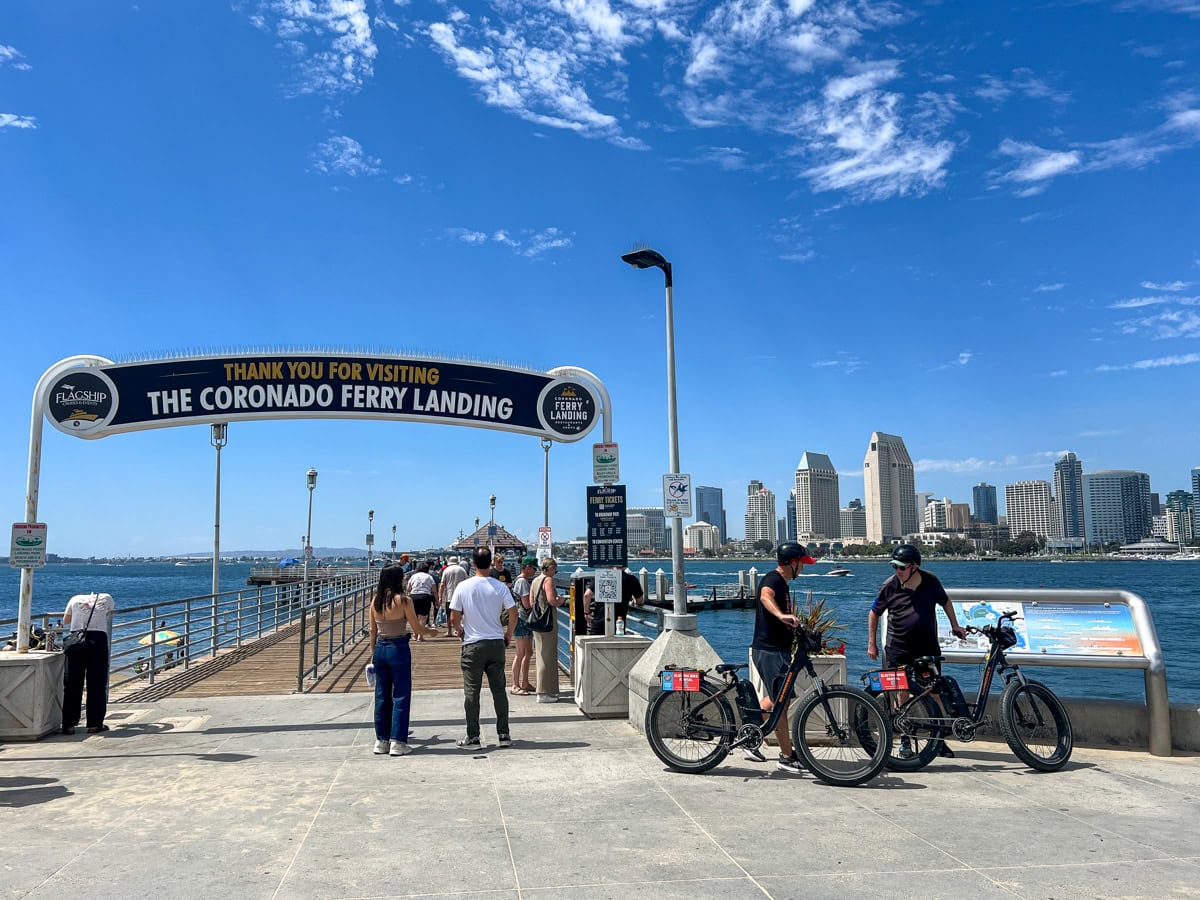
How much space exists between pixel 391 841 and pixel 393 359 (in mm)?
6149

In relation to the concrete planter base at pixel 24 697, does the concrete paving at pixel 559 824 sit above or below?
below

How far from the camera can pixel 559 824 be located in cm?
536

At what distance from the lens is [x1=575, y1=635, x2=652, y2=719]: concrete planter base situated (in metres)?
8.95

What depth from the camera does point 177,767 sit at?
6977 mm

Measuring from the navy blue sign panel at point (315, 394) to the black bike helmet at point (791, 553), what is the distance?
3974mm

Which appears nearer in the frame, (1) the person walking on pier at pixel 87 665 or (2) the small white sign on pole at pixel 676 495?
(1) the person walking on pier at pixel 87 665

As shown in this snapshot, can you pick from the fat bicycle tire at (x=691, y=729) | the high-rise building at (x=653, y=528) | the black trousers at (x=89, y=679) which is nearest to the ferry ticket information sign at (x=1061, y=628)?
the fat bicycle tire at (x=691, y=729)

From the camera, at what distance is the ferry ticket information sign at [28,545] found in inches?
336

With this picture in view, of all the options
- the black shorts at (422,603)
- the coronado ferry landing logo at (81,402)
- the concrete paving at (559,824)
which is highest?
the coronado ferry landing logo at (81,402)

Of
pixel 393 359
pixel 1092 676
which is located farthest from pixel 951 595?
pixel 1092 676

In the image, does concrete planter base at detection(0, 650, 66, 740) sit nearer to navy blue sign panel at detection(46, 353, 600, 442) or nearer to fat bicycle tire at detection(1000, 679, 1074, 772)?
navy blue sign panel at detection(46, 353, 600, 442)

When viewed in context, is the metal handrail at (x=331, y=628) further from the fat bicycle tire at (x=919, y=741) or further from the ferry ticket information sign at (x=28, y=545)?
the fat bicycle tire at (x=919, y=741)

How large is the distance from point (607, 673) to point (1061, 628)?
14.0ft

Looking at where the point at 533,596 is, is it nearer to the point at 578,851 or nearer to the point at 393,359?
the point at 393,359
